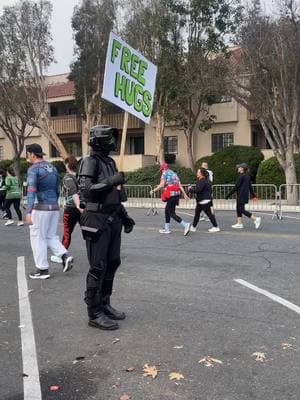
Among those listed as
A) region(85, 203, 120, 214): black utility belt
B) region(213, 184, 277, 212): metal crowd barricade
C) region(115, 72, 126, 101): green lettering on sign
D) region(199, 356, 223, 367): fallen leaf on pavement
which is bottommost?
region(199, 356, 223, 367): fallen leaf on pavement

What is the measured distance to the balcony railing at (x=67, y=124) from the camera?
3694 cm

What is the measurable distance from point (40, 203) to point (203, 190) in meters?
5.94

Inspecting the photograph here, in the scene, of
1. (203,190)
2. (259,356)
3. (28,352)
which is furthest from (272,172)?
(28,352)

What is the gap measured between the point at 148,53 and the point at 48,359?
990 inches

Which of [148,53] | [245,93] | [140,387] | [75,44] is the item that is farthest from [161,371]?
[75,44]

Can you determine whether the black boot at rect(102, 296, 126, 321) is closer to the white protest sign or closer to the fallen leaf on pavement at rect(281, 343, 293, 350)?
the fallen leaf on pavement at rect(281, 343, 293, 350)

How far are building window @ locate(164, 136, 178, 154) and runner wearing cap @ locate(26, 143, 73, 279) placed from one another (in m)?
26.5

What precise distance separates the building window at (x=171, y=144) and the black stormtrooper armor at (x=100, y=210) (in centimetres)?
2868

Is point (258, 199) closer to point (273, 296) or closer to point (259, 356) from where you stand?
point (273, 296)

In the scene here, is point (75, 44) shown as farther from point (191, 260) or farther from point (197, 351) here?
point (197, 351)

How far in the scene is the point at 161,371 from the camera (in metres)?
4.00

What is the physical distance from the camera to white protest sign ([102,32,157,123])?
541cm

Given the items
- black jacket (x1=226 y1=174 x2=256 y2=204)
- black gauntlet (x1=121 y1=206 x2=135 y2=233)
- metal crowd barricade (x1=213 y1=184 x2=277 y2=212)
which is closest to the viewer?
black gauntlet (x1=121 y1=206 x2=135 y2=233)

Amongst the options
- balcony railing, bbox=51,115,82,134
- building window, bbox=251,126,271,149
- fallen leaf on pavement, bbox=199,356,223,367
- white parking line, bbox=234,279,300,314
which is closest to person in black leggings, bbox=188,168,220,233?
white parking line, bbox=234,279,300,314
